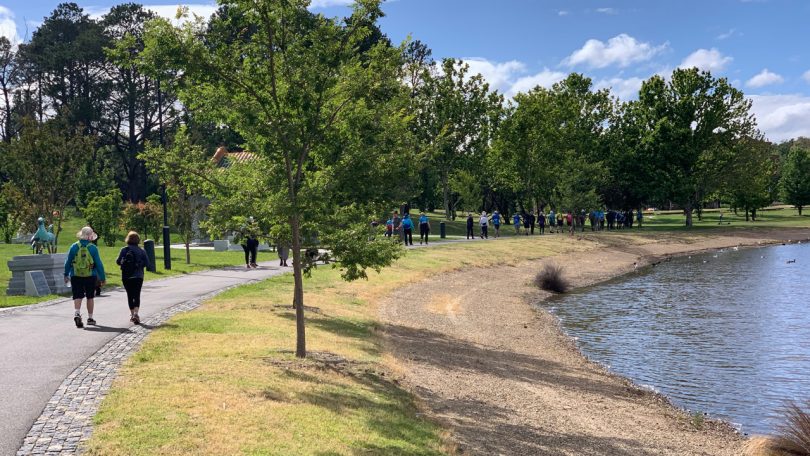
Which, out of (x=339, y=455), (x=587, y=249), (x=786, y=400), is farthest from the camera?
(x=587, y=249)

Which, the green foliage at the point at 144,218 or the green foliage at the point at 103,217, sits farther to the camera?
the green foliage at the point at 144,218

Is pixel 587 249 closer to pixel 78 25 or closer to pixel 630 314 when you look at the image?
pixel 630 314

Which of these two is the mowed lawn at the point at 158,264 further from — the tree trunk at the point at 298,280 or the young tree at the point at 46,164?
the tree trunk at the point at 298,280

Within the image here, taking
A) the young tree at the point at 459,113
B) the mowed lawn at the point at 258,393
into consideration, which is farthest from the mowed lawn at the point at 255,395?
the young tree at the point at 459,113

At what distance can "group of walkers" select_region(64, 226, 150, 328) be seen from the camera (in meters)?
13.6

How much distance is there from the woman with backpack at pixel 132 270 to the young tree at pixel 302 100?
3381 mm

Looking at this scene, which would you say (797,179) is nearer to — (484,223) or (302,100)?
(484,223)

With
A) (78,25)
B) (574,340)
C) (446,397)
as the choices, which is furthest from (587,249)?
(78,25)

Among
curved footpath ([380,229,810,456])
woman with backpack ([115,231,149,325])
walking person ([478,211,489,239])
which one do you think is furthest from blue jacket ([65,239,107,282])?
walking person ([478,211,489,239])

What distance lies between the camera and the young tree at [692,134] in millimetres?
63062

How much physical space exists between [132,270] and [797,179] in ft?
279

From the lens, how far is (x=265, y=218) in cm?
1179

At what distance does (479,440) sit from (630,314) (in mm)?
16383

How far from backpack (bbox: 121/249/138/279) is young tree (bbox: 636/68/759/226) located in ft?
189
